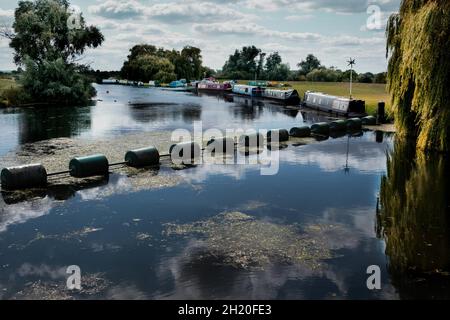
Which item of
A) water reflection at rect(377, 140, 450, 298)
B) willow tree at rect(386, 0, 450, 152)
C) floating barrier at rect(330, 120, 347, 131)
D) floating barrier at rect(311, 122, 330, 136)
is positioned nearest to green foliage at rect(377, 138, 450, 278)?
water reflection at rect(377, 140, 450, 298)

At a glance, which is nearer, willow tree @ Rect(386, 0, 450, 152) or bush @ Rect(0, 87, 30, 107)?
willow tree @ Rect(386, 0, 450, 152)

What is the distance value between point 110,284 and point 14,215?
7.16 meters

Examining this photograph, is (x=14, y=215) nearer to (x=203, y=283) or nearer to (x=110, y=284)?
(x=110, y=284)

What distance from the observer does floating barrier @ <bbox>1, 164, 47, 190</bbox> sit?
19281 millimetres

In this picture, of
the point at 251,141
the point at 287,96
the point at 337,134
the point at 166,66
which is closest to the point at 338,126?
the point at 337,134

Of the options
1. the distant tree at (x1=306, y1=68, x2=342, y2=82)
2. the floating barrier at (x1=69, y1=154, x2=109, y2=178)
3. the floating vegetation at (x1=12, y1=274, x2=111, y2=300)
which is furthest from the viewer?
the distant tree at (x1=306, y1=68, x2=342, y2=82)

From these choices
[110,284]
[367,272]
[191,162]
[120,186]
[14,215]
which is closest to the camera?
[110,284]

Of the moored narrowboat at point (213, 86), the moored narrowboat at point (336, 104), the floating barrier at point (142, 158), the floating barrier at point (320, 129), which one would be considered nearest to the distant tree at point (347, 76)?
the moored narrowboat at point (213, 86)

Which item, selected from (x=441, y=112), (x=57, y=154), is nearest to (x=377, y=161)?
(x=441, y=112)

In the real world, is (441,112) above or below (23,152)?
above

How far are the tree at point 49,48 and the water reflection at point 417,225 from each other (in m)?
59.1

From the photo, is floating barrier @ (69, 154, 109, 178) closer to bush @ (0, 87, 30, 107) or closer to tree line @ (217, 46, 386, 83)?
bush @ (0, 87, 30, 107)

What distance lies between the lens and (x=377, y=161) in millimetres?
26750

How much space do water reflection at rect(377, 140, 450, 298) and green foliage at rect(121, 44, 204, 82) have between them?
145907 mm
